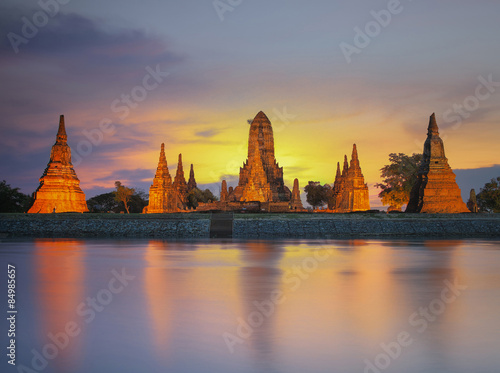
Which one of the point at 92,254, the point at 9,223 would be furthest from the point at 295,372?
the point at 9,223

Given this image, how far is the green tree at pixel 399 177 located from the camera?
4938 centimetres

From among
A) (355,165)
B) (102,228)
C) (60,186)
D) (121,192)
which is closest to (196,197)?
(121,192)

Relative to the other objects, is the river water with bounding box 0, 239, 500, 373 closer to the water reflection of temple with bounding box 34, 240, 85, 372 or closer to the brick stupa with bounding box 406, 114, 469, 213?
the water reflection of temple with bounding box 34, 240, 85, 372

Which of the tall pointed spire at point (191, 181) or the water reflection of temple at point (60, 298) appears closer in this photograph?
the water reflection of temple at point (60, 298)

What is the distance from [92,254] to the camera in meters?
16.2

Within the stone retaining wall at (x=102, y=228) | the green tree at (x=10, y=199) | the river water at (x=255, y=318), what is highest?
the green tree at (x=10, y=199)

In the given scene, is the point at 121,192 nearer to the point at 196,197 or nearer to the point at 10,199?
the point at 196,197

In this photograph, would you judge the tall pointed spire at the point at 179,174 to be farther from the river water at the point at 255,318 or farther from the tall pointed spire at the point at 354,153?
the river water at the point at 255,318

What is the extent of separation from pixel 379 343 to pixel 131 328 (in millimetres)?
2783

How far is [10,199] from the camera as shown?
49.2m

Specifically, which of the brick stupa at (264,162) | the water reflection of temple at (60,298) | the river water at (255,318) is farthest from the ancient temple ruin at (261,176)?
the river water at (255,318)

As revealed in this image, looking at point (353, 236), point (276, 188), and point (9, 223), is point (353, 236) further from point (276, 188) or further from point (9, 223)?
point (276, 188)

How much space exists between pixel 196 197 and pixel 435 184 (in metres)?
55.1

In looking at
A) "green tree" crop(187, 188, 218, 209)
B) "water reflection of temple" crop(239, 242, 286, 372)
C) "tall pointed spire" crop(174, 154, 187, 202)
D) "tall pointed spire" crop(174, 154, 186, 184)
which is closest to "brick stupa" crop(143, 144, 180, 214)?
"tall pointed spire" crop(174, 154, 187, 202)
